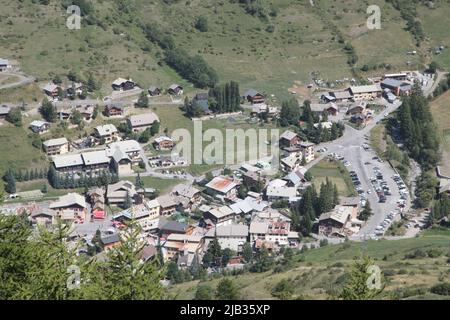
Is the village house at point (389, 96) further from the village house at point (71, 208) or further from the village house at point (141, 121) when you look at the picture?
the village house at point (71, 208)

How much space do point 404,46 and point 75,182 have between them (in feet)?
124

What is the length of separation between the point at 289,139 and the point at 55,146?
17.1m

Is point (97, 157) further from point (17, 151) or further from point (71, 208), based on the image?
point (71, 208)

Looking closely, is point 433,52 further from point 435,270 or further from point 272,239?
point 435,270

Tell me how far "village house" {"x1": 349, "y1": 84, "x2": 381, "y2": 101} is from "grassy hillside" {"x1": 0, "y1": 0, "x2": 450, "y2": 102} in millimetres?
3566

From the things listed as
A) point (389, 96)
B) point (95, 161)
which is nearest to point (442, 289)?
point (95, 161)

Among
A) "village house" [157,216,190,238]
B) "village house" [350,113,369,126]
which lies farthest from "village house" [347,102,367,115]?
"village house" [157,216,190,238]

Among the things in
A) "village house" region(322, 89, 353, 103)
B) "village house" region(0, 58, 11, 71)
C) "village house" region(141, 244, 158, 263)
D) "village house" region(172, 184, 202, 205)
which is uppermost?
"village house" region(0, 58, 11, 71)

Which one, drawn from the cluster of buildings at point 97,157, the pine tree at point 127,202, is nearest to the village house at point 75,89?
the cluster of buildings at point 97,157

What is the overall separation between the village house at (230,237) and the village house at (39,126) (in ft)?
58.6

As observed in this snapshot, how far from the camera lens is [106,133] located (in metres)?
51.8

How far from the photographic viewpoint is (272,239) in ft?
130

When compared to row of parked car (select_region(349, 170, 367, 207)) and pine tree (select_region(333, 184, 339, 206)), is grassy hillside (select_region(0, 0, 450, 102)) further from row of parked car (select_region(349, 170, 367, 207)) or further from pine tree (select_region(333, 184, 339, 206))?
pine tree (select_region(333, 184, 339, 206))

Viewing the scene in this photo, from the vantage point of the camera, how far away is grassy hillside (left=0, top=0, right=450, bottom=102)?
60531 millimetres
